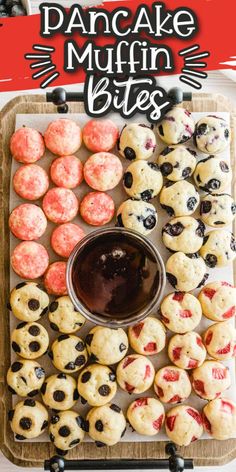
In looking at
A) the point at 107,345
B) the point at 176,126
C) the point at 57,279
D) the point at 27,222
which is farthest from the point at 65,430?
the point at 176,126

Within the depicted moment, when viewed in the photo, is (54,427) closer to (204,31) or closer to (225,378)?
(225,378)

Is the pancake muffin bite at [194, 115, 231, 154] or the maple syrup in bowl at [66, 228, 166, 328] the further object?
the pancake muffin bite at [194, 115, 231, 154]

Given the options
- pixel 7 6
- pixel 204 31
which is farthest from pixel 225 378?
pixel 7 6

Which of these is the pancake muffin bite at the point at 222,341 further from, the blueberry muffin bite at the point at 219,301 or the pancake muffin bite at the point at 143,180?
the pancake muffin bite at the point at 143,180

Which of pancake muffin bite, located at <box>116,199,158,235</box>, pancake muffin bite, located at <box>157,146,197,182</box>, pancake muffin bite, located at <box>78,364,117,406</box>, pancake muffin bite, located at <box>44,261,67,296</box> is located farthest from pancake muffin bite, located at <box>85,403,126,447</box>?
pancake muffin bite, located at <box>157,146,197,182</box>

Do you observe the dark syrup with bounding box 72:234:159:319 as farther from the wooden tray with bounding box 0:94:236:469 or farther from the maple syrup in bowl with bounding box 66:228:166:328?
the wooden tray with bounding box 0:94:236:469

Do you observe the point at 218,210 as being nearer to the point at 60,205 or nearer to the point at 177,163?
the point at 177,163
